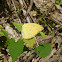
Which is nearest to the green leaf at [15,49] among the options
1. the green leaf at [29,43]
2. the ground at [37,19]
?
the green leaf at [29,43]

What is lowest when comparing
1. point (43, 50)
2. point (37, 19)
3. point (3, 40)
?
point (43, 50)

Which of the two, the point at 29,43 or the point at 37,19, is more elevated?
the point at 37,19

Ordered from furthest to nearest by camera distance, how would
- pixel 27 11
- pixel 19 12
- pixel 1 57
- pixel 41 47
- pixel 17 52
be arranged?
pixel 19 12, pixel 27 11, pixel 1 57, pixel 41 47, pixel 17 52

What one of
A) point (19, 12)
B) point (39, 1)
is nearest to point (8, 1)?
point (19, 12)

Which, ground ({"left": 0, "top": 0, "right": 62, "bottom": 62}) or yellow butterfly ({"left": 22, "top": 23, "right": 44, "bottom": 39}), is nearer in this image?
yellow butterfly ({"left": 22, "top": 23, "right": 44, "bottom": 39})

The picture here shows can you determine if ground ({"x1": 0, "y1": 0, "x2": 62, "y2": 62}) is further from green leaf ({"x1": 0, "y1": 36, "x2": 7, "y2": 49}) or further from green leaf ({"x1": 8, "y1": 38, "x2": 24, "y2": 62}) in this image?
green leaf ({"x1": 8, "y1": 38, "x2": 24, "y2": 62})

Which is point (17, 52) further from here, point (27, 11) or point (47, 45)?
point (27, 11)

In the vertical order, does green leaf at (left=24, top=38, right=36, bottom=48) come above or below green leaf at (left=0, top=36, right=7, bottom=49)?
below

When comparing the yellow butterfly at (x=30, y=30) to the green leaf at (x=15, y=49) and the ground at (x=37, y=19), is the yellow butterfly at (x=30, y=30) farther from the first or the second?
the ground at (x=37, y=19)

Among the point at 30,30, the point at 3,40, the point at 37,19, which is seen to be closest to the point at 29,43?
the point at 30,30

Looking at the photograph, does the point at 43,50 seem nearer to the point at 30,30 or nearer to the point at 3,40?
the point at 30,30

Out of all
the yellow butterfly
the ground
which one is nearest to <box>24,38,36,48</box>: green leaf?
the yellow butterfly
